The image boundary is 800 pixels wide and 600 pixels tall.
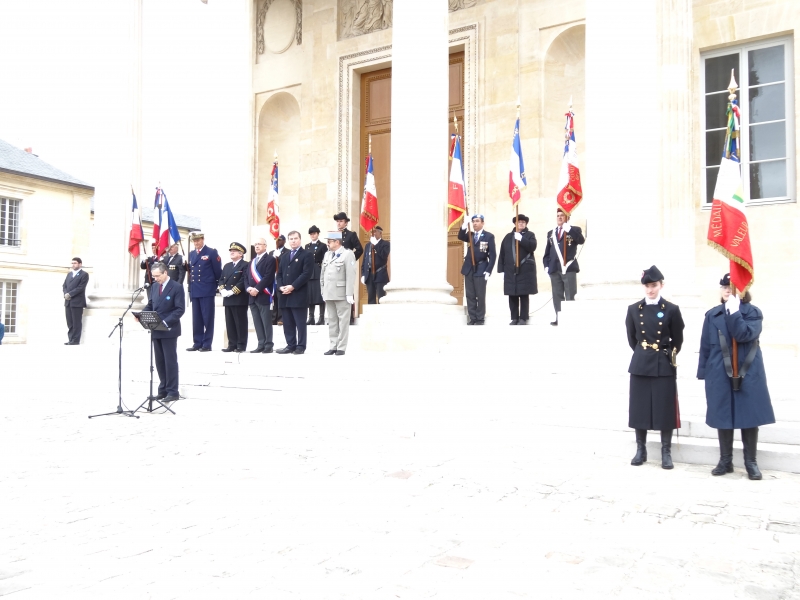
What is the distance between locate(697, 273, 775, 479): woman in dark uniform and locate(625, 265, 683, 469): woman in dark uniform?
0.94ft

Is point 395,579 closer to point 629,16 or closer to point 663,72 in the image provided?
point 629,16

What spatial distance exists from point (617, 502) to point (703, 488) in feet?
2.86

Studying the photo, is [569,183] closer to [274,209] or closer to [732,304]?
[732,304]

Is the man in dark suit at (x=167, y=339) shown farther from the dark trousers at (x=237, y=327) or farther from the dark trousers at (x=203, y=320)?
A: the dark trousers at (x=203, y=320)

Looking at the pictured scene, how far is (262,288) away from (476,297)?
11.6 feet

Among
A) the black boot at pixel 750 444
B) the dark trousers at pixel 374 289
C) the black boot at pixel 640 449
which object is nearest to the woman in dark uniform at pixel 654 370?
the black boot at pixel 640 449

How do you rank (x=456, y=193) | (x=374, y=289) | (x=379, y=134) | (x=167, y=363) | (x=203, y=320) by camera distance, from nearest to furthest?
(x=167, y=363) < (x=456, y=193) < (x=203, y=320) < (x=374, y=289) < (x=379, y=134)

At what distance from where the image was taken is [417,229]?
10.3 m

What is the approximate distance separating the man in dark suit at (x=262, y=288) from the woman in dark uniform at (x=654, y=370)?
665 cm

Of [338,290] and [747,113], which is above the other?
[747,113]

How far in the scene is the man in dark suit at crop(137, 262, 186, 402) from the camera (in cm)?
933

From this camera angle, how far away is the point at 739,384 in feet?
18.7

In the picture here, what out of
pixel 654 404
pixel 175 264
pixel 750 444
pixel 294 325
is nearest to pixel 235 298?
pixel 294 325

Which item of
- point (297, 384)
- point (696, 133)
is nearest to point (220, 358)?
point (297, 384)
